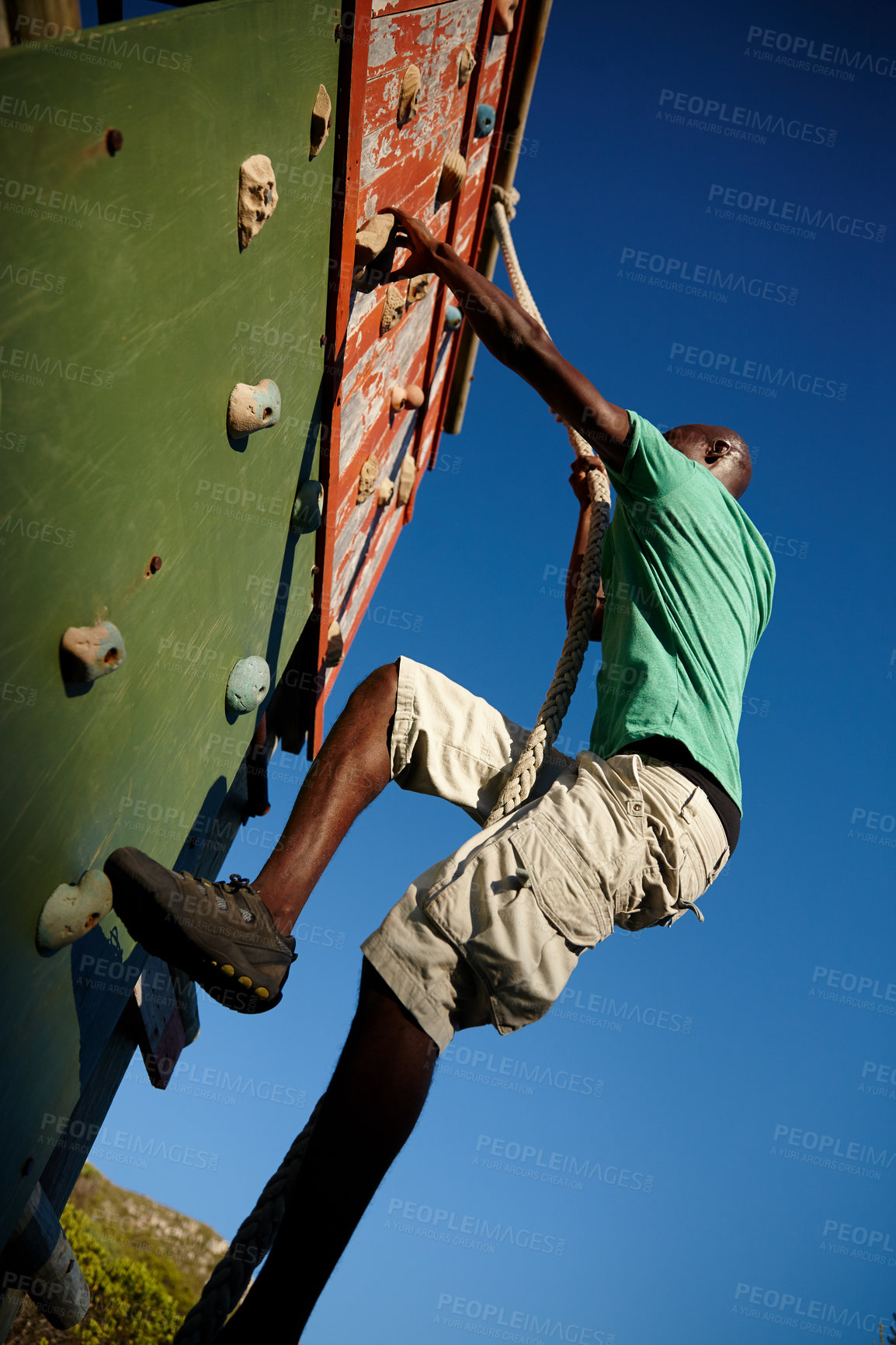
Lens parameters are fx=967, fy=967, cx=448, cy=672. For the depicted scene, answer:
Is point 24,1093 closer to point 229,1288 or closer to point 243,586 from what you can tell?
point 229,1288

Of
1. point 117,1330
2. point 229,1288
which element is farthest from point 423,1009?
point 117,1330

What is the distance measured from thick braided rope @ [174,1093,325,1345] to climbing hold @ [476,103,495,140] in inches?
156

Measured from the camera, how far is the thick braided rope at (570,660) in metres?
2.25

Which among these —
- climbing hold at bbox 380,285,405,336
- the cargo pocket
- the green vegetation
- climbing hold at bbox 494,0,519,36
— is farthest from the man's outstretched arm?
the green vegetation

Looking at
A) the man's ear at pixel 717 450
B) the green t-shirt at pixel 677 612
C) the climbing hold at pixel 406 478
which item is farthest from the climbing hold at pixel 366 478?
the green t-shirt at pixel 677 612

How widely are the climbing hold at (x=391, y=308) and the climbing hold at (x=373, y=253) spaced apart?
0.27 m

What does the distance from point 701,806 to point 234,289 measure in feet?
5.07

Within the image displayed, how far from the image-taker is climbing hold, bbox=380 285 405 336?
3.36 meters

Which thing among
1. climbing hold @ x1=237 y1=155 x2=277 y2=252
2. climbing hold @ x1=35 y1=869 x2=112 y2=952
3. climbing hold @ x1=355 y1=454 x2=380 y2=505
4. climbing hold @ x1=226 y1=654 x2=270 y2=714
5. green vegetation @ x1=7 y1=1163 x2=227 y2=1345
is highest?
climbing hold @ x1=355 y1=454 x2=380 y2=505

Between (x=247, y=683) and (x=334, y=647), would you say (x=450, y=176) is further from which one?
(x=247, y=683)

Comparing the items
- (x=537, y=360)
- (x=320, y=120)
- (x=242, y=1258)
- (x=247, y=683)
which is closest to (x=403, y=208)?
(x=320, y=120)

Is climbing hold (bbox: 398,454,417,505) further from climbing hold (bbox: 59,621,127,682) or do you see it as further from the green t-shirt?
climbing hold (bbox: 59,621,127,682)

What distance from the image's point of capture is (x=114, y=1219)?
15133 mm

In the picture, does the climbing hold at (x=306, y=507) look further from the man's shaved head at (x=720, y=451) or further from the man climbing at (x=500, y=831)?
the man's shaved head at (x=720, y=451)
